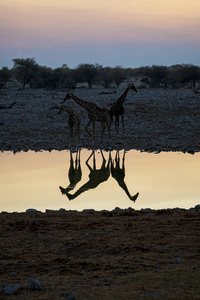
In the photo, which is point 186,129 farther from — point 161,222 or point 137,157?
point 161,222

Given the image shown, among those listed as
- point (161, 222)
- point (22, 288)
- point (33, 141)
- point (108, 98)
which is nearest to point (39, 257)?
point (22, 288)

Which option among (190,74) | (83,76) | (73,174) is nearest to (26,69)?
(83,76)

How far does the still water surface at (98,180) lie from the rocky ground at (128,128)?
1334 millimetres

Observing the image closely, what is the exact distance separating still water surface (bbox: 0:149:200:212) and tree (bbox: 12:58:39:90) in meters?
40.3

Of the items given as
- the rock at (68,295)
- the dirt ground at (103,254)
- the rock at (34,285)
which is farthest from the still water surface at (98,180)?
the rock at (68,295)

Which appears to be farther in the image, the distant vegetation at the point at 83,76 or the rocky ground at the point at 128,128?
the distant vegetation at the point at 83,76

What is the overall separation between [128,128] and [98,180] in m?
9.98

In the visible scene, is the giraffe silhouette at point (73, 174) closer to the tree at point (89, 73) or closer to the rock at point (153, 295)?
the rock at point (153, 295)

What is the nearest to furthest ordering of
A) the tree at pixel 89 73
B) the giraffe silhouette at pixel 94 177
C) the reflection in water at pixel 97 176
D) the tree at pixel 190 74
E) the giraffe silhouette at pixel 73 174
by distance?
1. the giraffe silhouette at pixel 94 177
2. the reflection in water at pixel 97 176
3. the giraffe silhouette at pixel 73 174
4. the tree at pixel 190 74
5. the tree at pixel 89 73

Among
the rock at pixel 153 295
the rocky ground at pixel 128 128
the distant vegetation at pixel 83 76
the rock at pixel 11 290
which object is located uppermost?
the distant vegetation at pixel 83 76

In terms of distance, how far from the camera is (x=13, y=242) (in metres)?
7.77

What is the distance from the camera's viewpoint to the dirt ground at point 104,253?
18.5 feet

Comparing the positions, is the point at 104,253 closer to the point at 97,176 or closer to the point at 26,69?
the point at 97,176

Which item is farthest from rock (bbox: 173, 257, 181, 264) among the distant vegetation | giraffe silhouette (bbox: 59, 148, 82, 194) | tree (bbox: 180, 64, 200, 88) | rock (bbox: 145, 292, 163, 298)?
tree (bbox: 180, 64, 200, 88)
